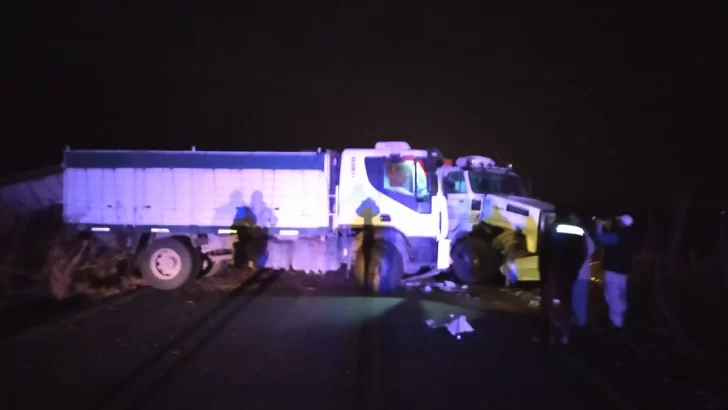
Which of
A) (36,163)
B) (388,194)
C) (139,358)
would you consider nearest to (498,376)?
(139,358)

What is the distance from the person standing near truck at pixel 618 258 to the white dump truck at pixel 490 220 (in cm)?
426

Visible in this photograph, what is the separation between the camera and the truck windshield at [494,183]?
52.9ft

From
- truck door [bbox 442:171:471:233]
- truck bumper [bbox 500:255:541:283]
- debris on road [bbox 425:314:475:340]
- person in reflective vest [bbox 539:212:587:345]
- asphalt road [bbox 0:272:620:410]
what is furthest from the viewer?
truck door [bbox 442:171:471:233]

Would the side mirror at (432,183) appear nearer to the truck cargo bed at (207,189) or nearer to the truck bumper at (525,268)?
the truck cargo bed at (207,189)

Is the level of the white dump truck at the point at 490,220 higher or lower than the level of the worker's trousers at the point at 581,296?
higher

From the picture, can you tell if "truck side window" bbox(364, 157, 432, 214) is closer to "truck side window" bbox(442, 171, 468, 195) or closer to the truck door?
the truck door

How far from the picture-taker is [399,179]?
1351 cm

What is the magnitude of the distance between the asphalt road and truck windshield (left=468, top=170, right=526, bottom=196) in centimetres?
474

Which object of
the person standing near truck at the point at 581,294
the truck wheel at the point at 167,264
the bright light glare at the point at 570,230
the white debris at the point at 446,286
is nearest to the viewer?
the bright light glare at the point at 570,230

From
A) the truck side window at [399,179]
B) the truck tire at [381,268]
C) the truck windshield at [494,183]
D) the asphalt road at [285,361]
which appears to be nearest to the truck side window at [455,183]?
the truck windshield at [494,183]

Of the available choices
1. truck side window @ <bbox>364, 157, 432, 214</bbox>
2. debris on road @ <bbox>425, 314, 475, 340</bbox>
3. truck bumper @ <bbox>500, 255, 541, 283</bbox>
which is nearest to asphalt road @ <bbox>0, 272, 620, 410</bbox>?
debris on road @ <bbox>425, 314, 475, 340</bbox>

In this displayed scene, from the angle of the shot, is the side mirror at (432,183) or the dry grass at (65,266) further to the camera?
the side mirror at (432,183)

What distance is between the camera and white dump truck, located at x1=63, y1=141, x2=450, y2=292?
1349 centimetres

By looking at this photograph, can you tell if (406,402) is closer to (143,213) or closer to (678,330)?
(678,330)
